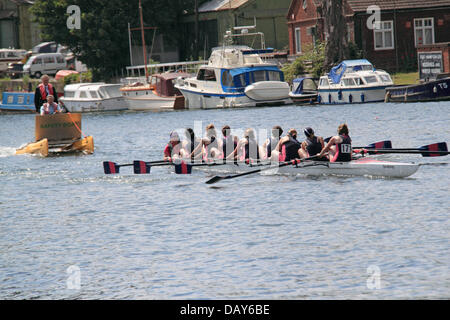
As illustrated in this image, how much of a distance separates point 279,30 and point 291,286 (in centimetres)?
5759

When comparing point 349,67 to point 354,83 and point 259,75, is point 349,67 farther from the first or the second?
point 259,75

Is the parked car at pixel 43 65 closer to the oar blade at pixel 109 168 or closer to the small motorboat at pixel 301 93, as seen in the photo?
the small motorboat at pixel 301 93

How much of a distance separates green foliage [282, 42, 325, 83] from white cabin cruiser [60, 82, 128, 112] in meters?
13.2

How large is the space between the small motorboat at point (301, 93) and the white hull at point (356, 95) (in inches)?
90.0

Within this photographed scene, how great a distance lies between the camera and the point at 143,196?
73.9 ft

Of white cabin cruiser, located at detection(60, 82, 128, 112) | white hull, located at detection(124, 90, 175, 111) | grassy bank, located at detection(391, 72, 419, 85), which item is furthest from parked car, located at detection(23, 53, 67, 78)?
grassy bank, located at detection(391, 72, 419, 85)

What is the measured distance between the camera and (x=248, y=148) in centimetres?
2334

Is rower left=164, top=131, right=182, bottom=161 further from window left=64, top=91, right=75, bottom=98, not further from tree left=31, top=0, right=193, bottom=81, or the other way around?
tree left=31, top=0, right=193, bottom=81

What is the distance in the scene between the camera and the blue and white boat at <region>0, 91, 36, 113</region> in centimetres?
6306

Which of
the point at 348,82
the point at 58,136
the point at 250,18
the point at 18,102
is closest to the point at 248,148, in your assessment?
the point at 58,136

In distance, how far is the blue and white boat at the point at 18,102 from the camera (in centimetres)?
6306

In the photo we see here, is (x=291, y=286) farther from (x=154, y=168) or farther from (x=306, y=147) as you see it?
(x=154, y=168)

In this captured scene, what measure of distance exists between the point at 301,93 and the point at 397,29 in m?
9.00
